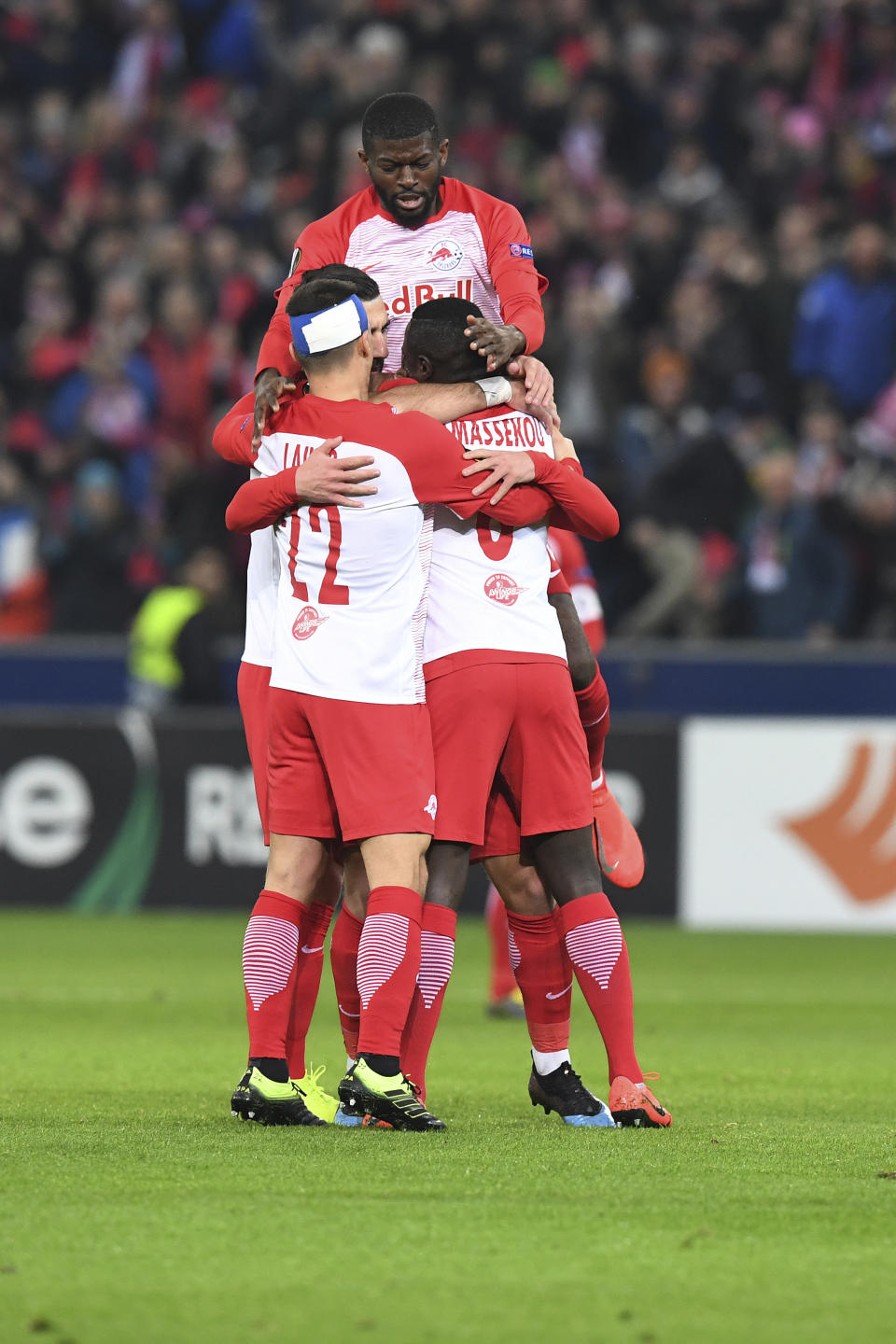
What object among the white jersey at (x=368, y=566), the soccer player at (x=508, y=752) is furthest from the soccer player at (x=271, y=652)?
the white jersey at (x=368, y=566)

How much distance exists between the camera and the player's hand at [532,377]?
589 cm

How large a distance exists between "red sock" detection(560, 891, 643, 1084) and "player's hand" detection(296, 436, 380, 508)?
1243mm

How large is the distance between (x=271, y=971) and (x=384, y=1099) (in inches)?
17.9

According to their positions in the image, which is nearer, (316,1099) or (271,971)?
(271,971)

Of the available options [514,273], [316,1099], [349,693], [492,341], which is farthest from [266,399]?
[316,1099]

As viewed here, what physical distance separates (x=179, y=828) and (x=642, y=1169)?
867 cm

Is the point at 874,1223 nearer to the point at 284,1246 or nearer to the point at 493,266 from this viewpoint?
the point at 284,1246

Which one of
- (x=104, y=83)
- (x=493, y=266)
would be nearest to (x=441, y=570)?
(x=493, y=266)

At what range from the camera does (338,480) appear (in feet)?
18.1

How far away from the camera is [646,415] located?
14.9m

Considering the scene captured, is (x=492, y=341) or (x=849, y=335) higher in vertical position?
(x=849, y=335)

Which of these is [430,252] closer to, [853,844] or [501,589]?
[501,589]

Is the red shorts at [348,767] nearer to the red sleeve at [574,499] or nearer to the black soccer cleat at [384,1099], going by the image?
the black soccer cleat at [384,1099]

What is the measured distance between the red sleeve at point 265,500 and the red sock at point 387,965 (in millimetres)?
992
